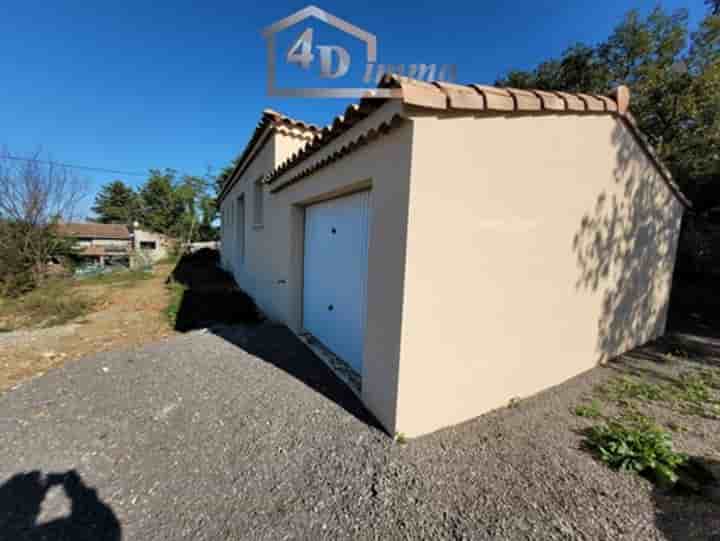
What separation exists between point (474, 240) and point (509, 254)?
51 cm

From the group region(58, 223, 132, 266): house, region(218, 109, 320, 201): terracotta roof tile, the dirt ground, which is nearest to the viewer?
the dirt ground

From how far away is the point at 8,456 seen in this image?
2.35 meters

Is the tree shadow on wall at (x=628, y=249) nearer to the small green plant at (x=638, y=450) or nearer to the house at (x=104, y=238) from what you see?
the small green plant at (x=638, y=450)

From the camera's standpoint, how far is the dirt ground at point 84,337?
4.42 metres

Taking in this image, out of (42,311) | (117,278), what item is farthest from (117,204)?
(42,311)

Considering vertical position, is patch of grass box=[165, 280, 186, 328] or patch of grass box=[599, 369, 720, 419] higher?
patch of grass box=[599, 369, 720, 419]

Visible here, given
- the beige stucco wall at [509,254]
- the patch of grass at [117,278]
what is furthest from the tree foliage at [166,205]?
the beige stucco wall at [509,254]

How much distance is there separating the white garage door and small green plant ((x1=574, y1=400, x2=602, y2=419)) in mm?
2331

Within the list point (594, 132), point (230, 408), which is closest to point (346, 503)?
point (230, 408)

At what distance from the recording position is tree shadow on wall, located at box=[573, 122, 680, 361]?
3582 mm

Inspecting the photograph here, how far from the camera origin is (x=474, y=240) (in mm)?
2572

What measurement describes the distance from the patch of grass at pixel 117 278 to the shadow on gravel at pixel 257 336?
5242 millimetres

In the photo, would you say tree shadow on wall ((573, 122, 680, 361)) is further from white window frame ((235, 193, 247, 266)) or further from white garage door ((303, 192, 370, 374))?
white window frame ((235, 193, 247, 266))

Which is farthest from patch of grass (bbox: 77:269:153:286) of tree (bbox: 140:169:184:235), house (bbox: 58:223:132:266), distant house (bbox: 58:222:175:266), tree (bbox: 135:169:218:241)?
tree (bbox: 140:169:184:235)
